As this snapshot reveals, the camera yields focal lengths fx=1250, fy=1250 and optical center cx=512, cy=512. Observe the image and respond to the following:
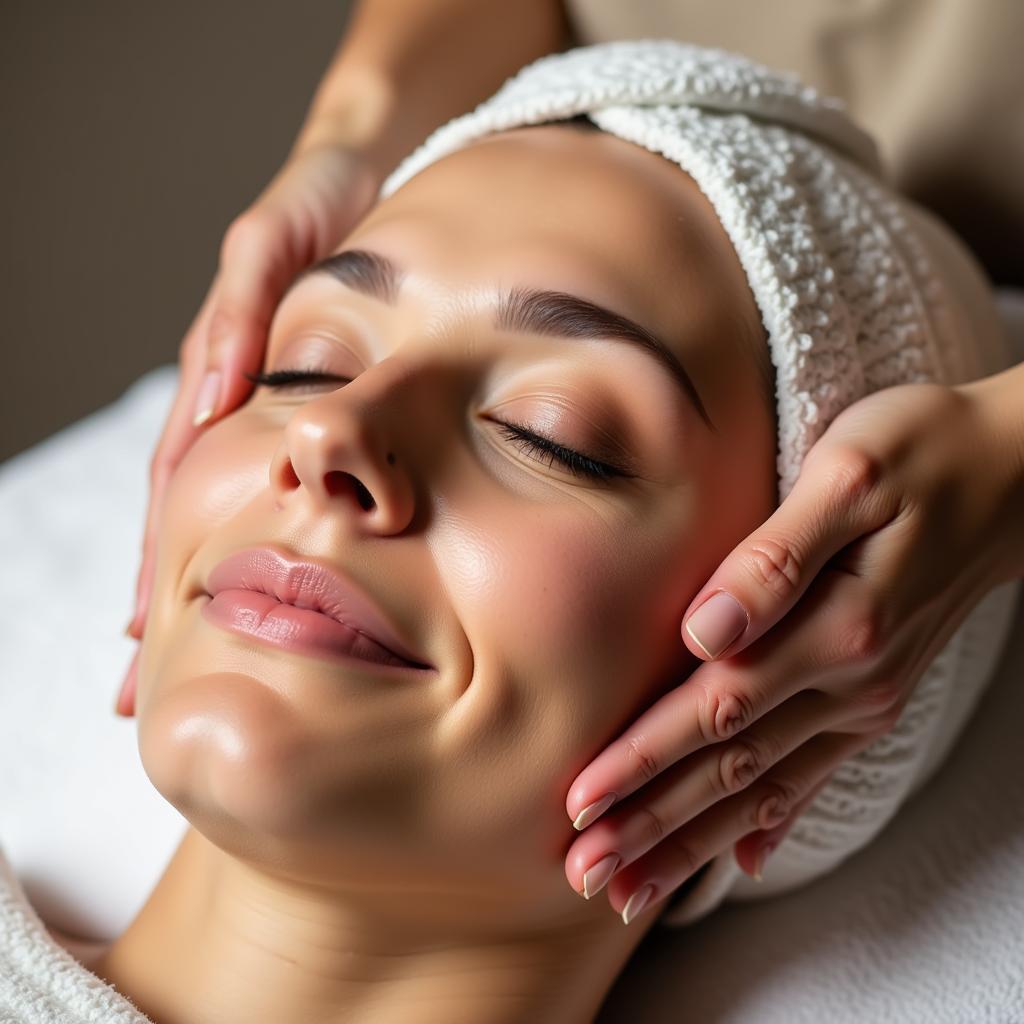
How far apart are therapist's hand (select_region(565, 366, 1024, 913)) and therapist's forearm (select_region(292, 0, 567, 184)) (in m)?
0.73

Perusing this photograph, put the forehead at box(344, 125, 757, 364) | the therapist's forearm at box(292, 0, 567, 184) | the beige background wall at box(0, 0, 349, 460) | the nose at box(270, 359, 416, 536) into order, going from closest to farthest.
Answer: the nose at box(270, 359, 416, 536), the forehead at box(344, 125, 757, 364), the therapist's forearm at box(292, 0, 567, 184), the beige background wall at box(0, 0, 349, 460)

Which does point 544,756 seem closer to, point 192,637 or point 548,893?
point 548,893

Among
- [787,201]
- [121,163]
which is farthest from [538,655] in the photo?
[121,163]

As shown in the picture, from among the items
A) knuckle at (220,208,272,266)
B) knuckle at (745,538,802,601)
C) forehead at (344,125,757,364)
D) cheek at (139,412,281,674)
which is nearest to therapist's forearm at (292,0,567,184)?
knuckle at (220,208,272,266)

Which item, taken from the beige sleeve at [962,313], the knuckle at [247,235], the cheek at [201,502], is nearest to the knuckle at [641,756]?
Result: the cheek at [201,502]

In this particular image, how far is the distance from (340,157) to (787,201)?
1.84 ft

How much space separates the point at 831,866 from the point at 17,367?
6.30ft

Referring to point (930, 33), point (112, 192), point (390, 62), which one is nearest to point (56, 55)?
point (112, 192)

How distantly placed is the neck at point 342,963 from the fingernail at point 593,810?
15 cm

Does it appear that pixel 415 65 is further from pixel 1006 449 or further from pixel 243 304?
pixel 1006 449

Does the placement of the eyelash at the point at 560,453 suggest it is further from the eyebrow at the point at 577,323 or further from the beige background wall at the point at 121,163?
the beige background wall at the point at 121,163

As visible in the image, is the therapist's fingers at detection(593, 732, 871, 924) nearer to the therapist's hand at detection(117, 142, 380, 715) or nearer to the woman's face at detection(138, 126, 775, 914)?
the woman's face at detection(138, 126, 775, 914)

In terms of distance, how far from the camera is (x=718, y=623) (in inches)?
32.6

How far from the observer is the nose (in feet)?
2.71
